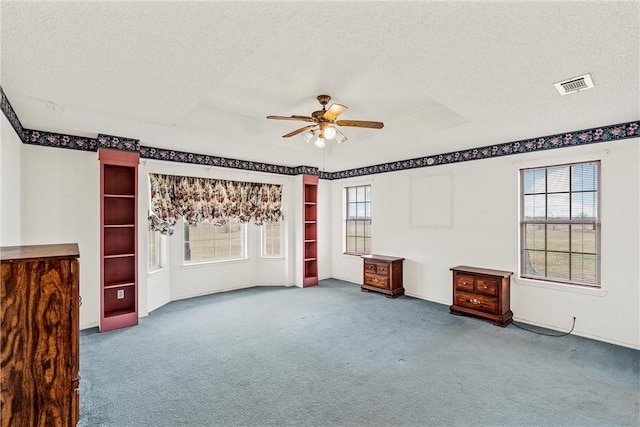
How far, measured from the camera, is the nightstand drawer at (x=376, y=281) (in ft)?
17.5

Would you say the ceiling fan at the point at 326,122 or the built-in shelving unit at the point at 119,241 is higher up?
the ceiling fan at the point at 326,122

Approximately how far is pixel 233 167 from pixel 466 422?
15.3ft

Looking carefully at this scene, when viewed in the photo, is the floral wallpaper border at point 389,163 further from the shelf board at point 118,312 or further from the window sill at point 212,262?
the shelf board at point 118,312

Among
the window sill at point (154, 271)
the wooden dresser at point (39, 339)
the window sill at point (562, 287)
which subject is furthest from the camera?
the window sill at point (154, 271)

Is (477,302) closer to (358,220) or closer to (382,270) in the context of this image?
(382,270)

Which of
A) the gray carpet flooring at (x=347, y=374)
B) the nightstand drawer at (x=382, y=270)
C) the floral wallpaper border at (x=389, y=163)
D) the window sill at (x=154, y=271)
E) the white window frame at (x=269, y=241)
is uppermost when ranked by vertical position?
the floral wallpaper border at (x=389, y=163)

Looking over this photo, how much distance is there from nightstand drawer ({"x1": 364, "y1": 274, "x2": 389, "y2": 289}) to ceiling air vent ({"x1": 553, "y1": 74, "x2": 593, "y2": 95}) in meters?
3.68

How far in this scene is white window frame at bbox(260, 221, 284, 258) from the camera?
611cm

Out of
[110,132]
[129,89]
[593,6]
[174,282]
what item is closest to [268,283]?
[174,282]

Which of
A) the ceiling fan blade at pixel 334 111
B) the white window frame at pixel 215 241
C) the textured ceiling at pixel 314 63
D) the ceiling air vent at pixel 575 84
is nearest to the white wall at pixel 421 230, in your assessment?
the white window frame at pixel 215 241

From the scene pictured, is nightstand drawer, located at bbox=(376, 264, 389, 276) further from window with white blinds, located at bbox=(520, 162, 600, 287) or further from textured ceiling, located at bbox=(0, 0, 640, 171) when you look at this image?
textured ceiling, located at bbox=(0, 0, 640, 171)

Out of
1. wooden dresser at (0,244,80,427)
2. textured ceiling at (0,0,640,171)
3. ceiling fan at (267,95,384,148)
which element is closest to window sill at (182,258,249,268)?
textured ceiling at (0,0,640,171)

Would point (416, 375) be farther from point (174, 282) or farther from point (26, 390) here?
point (174, 282)

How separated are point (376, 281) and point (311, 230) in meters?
1.69
